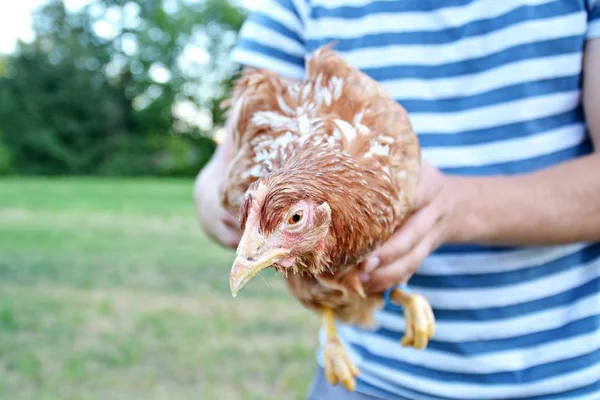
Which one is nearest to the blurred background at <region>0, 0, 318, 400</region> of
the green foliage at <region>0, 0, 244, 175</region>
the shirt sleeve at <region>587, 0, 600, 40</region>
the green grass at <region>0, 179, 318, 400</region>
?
the green grass at <region>0, 179, 318, 400</region>

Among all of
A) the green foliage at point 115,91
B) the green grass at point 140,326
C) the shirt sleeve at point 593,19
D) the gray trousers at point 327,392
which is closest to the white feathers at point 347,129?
the shirt sleeve at point 593,19

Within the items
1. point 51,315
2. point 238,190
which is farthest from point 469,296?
point 51,315

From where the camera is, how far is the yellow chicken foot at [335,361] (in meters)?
1.53

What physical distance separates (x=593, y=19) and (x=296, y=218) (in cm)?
87

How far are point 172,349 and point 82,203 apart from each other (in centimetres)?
962

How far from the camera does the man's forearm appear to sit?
1358 millimetres

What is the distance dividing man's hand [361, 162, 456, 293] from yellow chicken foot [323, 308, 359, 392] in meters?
0.28

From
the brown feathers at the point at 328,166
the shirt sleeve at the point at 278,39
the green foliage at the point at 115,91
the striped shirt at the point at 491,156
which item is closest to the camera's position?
the brown feathers at the point at 328,166

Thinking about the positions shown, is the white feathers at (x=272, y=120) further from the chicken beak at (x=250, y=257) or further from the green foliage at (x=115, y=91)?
the green foliage at (x=115, y=91)

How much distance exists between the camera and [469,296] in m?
1.54

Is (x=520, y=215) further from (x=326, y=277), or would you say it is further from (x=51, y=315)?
(x=51, y=315)

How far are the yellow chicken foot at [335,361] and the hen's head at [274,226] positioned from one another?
1.67 ft

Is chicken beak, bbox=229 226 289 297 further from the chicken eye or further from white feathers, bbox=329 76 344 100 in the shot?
white feathers, bbox=329 76 344 100

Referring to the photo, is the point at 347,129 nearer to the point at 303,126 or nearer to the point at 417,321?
the point at 303,126
